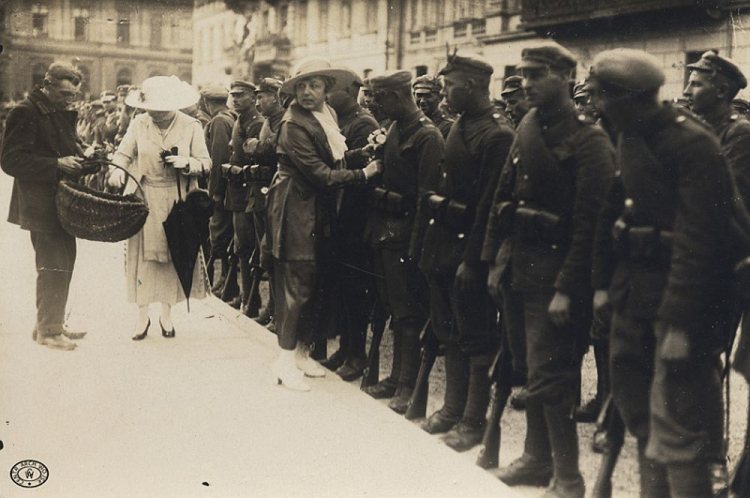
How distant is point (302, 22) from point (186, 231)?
5.35 m

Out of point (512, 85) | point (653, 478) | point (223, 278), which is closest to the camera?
point (653, 478)

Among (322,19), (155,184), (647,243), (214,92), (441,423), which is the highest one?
(322,19)

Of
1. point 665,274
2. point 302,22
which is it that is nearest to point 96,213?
point 665,274

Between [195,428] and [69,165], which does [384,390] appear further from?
[69,165]

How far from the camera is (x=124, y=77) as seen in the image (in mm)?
15531

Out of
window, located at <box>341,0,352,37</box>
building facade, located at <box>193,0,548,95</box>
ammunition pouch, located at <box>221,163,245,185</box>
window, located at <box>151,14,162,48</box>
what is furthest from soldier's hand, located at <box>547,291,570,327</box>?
window, located at <box>151,14,162,48</box>

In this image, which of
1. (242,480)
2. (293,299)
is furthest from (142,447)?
(293,299)

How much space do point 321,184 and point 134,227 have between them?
1.76 metres

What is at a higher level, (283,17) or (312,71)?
(283,17)

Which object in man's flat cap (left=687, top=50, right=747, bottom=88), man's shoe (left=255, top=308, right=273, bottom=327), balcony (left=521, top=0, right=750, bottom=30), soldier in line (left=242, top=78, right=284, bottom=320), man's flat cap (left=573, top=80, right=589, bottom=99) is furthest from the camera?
balcony (left=521, top=0, right=750, bottom=30)

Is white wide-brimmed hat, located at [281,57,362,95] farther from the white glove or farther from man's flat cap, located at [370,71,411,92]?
the white glove

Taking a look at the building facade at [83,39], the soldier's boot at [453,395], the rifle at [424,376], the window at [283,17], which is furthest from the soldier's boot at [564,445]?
the window at [283,17]

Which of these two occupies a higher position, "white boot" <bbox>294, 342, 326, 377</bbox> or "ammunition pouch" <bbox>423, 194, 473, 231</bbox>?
"ammunition pouch" <bbox>423, 194, 473, 231</bbox>

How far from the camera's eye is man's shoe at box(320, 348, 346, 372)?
7.14 metres
